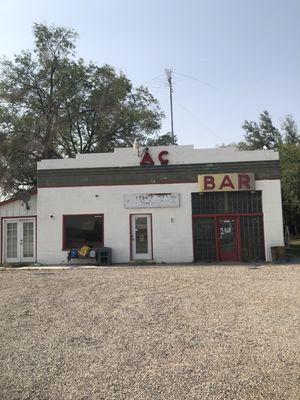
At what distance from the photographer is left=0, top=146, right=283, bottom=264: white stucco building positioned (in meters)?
20.6

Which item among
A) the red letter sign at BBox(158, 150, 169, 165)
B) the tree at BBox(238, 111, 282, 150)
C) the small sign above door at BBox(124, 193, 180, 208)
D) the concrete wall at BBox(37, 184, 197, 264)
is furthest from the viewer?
the tree at BBox(238, 111, 282, 150)

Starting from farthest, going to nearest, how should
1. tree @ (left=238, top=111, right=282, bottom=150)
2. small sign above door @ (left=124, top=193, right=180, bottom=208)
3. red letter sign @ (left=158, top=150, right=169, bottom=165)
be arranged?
tree @ (left=238, top=111, right=282, bottom=150), red letter sign @ (left=158, top=150, right=169, bottom=165), small sign above door @ (left=124, top=193, right=180, bottom=208)

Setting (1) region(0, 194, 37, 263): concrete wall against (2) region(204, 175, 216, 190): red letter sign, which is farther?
(1) region(0, 194, 37, 263): concrete wall

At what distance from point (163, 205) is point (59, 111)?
536 inches

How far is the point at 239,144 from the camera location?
58969mm

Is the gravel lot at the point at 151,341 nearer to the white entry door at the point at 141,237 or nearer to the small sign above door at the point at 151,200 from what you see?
the white entry door at the point at 141,237

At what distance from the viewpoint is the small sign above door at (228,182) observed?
20625 mm

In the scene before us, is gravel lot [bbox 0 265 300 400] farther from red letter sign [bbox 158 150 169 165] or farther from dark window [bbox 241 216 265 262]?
red letter sign [bbox 158 150 169 165]

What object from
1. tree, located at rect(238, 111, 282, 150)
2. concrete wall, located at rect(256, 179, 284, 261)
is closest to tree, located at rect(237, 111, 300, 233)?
tree, located at rect(238, 111, 282, 150)

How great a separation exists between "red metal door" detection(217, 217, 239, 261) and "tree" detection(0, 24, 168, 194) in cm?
1362

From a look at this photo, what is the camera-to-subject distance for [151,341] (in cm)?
762

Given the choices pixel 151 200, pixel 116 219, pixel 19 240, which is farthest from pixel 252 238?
pixel 19 240

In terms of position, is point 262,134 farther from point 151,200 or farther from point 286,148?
point 151,200

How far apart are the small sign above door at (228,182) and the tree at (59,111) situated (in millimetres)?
12666
